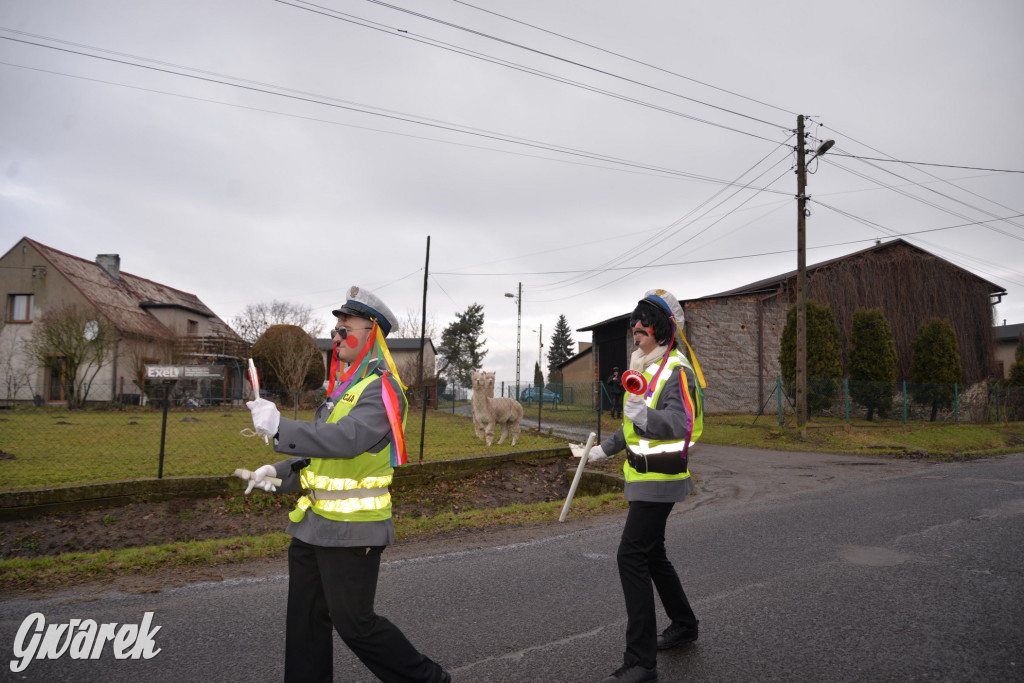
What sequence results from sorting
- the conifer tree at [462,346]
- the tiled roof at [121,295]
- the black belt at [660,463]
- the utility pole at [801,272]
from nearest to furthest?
1. the black belt at [660,463]
2. the utility pole at [801,272]
3. the tiled roof at [121,295]
4. the conifer tree at [462,346]

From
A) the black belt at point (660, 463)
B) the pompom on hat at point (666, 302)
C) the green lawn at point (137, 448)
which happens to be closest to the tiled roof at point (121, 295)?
the green lawn at point (137, 448)

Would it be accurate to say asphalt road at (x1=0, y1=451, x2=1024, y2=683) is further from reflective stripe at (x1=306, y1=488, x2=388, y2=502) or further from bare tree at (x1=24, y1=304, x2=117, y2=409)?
bare tree at (x1=24, y1=304, x2=117, y2=409)

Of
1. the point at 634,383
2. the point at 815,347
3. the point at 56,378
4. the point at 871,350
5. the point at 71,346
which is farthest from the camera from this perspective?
the point at 56,378

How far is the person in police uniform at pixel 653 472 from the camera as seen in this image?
3.33 meters

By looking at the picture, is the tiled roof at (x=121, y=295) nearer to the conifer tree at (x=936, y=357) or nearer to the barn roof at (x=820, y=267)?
the barn roof at (x=820, y=267)

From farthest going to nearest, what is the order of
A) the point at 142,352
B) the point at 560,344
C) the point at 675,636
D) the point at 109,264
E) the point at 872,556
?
the point at 560,344 < the point at 109,264 < the point at 142,352 < the point at 872,556 < the point at 675,636

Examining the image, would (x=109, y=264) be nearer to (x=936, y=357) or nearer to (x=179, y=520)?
(x=179, y=520)

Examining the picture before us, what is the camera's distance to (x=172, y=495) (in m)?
8.41

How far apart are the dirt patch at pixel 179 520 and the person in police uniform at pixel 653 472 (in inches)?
231

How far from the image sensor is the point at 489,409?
49.6 feet

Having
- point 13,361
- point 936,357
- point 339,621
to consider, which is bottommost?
point 339,621

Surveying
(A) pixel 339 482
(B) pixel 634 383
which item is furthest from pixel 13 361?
(B) pixel 634 383

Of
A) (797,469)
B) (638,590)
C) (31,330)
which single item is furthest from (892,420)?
(31,330)

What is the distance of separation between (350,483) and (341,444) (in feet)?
0.88
